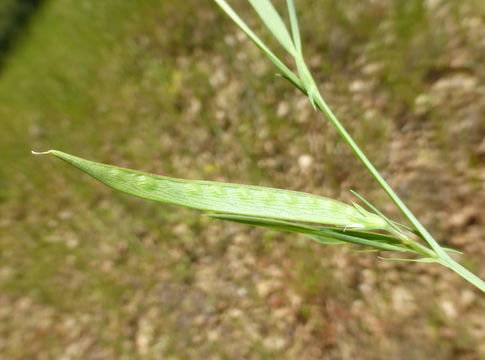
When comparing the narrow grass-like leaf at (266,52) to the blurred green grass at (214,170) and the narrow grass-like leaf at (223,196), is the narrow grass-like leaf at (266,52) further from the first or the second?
the blurred green grass at (214,170)

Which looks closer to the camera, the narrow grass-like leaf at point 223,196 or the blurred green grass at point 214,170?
the narrow grass-like leaf at point 223,196

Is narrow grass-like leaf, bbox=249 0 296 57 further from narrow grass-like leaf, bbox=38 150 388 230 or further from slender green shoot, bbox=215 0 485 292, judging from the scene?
narrow grass-like leaf, bbox=38 150 388 230

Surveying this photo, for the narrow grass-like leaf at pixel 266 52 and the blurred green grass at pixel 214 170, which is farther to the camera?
the blurred green grass at pixel 214 170

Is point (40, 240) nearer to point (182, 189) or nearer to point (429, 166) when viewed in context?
point (429, 166)

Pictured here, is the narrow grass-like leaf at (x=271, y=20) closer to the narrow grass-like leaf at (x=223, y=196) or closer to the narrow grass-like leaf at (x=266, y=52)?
the narrow grass-like leaf at (x=266, y=52)

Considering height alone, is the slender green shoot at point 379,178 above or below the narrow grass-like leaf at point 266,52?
below

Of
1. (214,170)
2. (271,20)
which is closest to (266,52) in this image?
(271,20)

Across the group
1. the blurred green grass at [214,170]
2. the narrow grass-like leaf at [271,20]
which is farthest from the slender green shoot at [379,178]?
Result: the blurred green grass at [214,170]

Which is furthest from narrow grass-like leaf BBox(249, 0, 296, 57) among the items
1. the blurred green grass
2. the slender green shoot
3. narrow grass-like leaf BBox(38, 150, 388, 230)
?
the blurred green grass

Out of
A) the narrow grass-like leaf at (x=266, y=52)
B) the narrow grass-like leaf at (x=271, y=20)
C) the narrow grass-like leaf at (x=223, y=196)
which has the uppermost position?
the narrow grass-like leaf at (x=271, y=20)
